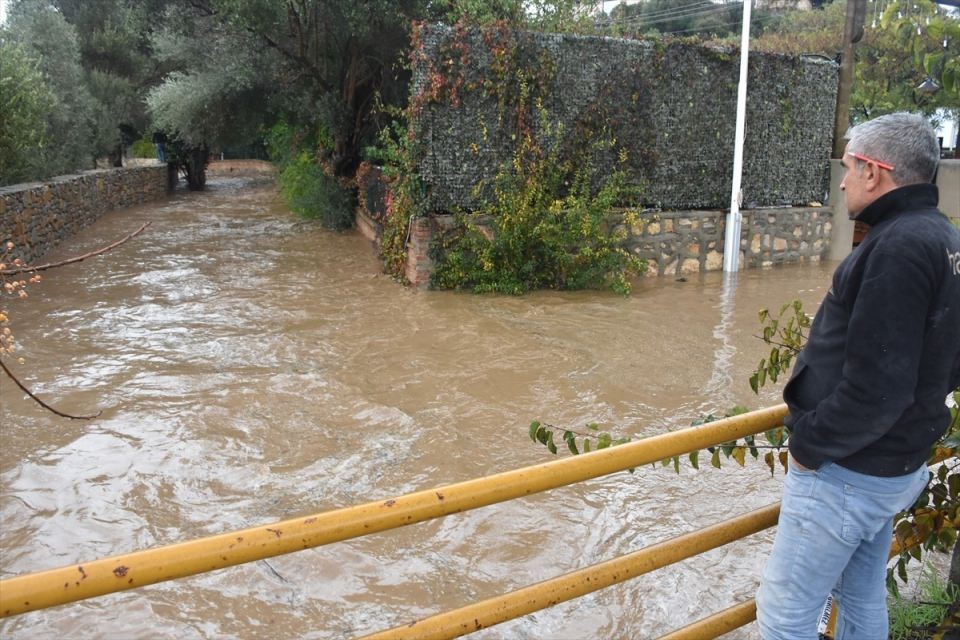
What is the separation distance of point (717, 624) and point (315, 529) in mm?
1377

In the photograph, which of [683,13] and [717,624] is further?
[683,13]

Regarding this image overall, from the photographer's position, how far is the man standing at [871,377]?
193cm

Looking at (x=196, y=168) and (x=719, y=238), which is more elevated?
(x=196, y=168)

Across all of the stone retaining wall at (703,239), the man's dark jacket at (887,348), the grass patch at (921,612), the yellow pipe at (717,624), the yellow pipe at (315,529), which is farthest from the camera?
the stone retaining wall at (703,239)

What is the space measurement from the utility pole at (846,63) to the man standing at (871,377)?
1162 centimetres

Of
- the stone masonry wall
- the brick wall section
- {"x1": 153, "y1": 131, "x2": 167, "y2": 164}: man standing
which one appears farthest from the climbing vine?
{"x1": 153, "y1": 131, "x2": 167, "y2": 164}: man standing

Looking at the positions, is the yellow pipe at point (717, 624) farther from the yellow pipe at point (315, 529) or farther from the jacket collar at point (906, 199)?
the jacket collar at point (906, 199)

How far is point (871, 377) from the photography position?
1941 millimetres

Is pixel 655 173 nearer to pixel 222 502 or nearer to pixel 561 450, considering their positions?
pixel 561 450

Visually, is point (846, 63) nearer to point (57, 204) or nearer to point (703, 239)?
point (703, 239)

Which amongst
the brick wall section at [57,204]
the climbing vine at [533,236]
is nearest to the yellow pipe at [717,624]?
the climbing vine at [533,236]

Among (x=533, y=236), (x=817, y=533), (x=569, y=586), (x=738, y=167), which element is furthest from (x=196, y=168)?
(x=817, y=533)

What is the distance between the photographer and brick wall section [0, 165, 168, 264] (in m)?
11.2

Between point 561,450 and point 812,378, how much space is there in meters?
3.53
